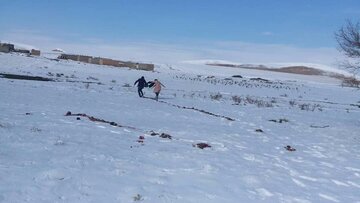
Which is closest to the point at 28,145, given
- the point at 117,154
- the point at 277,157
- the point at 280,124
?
the point at 117,154

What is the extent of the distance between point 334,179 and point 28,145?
6.47 m

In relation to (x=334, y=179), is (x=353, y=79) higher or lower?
higher

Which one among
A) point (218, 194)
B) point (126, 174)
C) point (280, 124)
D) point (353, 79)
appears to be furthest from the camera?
point (280, 124)

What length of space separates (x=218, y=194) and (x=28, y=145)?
14.0ft

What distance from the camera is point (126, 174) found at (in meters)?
9.16

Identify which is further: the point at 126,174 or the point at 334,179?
the point at 334,179

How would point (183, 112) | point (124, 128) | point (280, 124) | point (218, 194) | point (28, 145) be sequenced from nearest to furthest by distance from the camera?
point (218, 194) → point (28, 145) → point (124, 128) → point (280, 124) → point (183, 112)

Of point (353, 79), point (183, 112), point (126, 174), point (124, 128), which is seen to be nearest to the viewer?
point (126, 174)

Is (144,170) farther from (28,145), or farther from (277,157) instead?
(277,157)

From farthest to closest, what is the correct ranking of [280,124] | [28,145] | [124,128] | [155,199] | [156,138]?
[280,124] → [124,128] → [156,138] → [28,145] → [155,199]

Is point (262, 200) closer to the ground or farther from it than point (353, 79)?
closer to the ground

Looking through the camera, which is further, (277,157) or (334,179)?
(277,157)

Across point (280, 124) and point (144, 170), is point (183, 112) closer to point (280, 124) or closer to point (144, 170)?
point (280, 124)

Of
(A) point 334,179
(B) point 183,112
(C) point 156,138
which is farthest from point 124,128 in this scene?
(B) point 183,112
